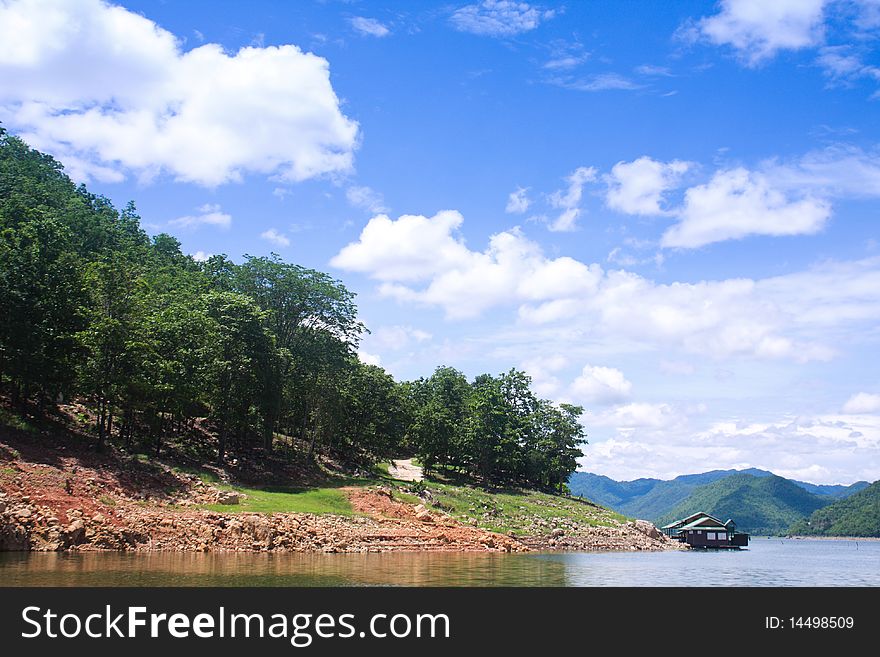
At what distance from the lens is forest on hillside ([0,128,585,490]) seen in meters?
46.5

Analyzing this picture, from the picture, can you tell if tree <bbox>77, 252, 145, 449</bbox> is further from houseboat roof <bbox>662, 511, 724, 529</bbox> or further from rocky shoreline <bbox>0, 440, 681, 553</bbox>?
houseboat roof <bbox>662, 511, 724, 529</bbox>

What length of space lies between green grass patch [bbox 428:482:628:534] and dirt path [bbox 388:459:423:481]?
5.75 meters

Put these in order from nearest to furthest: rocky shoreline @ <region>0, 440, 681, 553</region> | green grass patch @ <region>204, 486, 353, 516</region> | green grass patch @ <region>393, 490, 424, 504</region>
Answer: rocky shoreline @ <region>0, 440, 681, 553</region> → green grass patch @ <region>204, 486, 353, 516</region> → green grass patch @ <region>393, 490, 424, 504</region>

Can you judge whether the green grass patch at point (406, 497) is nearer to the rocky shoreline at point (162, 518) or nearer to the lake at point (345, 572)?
the rocky shoreline at point (162, 518)

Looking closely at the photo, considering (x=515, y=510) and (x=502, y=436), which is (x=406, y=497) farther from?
(x=502, y=436)

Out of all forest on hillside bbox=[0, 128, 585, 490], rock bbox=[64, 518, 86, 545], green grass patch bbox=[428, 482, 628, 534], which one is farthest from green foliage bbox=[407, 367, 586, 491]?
rock bbox=[64, 518, 86, 545]

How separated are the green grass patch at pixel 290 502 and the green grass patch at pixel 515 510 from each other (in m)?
10.9

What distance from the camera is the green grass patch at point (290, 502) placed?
42.9 m

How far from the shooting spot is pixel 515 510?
67.4 meters

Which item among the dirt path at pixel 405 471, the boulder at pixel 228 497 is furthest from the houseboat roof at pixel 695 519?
the boulder at pixel 228 497

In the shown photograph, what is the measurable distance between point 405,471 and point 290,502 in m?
42.9

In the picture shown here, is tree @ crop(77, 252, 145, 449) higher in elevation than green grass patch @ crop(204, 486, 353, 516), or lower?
higher

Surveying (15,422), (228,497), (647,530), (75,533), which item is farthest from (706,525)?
(15,422)
